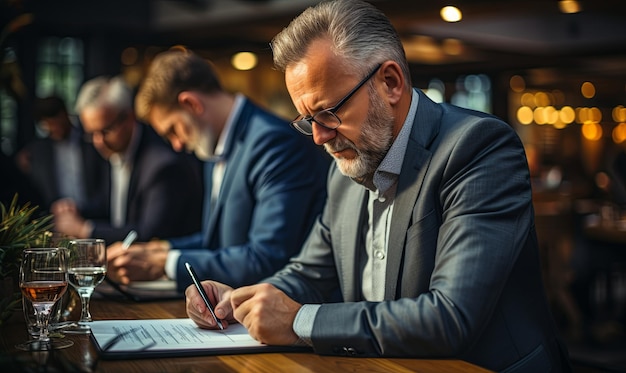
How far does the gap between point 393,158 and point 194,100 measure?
1747 millimetres

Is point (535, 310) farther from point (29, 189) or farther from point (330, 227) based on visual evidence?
point (29, 189)

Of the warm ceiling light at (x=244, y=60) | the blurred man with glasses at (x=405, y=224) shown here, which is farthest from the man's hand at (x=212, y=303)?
the warm ceiling light at (x=244, y=60)

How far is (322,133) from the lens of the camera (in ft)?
6.75

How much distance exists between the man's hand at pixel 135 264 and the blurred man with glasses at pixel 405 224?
33.0 inches

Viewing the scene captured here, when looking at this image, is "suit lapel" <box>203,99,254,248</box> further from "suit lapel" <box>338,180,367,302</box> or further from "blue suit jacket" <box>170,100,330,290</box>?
"suit lapel" <box>338,180,367,302</box>

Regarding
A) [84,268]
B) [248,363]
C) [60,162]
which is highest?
[60,162]

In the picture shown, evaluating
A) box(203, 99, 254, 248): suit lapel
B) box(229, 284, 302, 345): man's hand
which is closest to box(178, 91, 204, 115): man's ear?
box(203, 99, 254, 248): suit lapel

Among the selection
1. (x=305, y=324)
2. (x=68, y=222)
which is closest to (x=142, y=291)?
(x=305, y=324)

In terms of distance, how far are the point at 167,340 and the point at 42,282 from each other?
29 centimetres

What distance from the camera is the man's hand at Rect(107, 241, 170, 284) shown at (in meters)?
2.95

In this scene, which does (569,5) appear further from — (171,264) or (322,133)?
(322,133)

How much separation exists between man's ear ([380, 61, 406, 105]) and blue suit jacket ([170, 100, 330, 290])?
1.10 m

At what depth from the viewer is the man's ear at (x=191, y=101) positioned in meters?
3.69

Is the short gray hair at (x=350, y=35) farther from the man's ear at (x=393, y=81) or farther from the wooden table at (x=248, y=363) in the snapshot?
the wooden table at (x=248, y=363)
